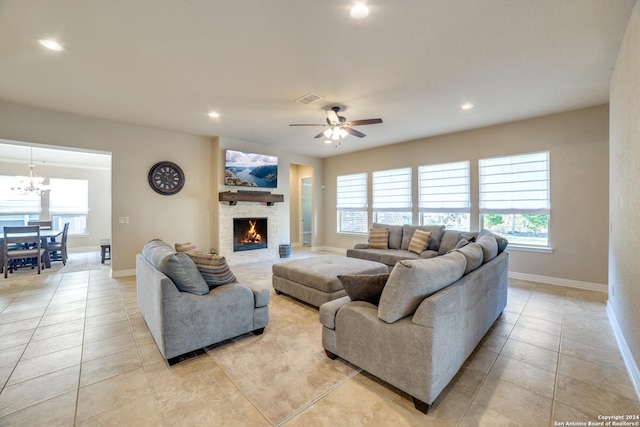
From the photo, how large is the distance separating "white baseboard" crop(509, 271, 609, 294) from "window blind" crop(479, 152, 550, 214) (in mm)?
1155

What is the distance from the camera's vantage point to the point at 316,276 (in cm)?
337

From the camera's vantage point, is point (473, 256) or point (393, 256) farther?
point (393, 256)

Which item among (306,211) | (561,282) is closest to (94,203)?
(306,211)

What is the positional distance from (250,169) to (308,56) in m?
3.99

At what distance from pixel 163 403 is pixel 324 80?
3.51 meters

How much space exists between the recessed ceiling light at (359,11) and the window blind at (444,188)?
4314mm

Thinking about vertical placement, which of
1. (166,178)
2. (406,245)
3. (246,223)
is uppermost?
(166,178)

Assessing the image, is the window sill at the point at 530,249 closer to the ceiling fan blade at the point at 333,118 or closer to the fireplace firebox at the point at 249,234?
the ceiling fan blade at the point at 333,118

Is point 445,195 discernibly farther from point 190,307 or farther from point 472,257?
point 190,307

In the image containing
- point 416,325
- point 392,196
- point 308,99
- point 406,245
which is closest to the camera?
point 416,325

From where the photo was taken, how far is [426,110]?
4367 millimetres

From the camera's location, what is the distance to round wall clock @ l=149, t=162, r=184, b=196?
540cm

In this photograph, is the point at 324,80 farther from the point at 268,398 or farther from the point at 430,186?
the point at 430,186

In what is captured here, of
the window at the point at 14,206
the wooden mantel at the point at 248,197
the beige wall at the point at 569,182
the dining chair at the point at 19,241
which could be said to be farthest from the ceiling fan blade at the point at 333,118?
the window at the point at 14,206
